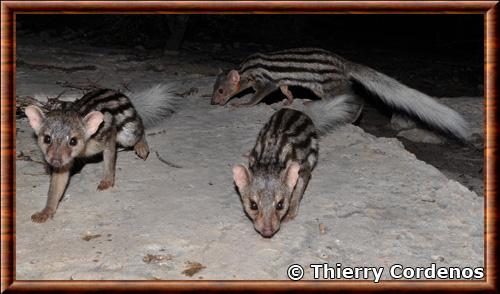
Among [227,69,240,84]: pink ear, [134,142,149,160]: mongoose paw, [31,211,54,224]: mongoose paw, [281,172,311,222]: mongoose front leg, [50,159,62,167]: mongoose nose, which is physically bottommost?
[31,211,54,224]: mongoose paw

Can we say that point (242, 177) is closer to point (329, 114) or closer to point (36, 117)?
point (36, 117)

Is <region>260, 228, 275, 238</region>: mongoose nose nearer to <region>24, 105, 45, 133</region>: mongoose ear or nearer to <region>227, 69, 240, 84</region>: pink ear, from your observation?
<region>24, 105, 45, 133</region>: mongoose ear

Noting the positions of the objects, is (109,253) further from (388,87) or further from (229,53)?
(229,53)

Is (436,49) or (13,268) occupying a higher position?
(436,49)

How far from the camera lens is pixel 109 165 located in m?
4.64

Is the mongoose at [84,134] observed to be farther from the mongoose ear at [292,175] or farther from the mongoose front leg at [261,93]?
the mongoose front leg at [261,93]

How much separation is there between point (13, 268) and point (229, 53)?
7.62 meters

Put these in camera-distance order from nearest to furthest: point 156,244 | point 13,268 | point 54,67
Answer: point 13,268, point 156,244, point 54,67

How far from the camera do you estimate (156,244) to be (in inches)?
153

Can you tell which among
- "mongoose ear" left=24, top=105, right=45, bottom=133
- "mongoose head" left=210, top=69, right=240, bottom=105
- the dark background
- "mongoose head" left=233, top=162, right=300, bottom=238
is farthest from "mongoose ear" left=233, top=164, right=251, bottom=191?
the dark background

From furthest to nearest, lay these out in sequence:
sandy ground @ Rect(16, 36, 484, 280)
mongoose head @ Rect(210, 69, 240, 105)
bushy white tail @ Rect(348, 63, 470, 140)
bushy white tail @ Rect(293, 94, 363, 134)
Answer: mongoose head @ Rect(210, 69, 240, 105) → bushy white tail @ Rect(293, 94, 363, 134) → bushy white tail @ Rect(348, 63, 470, 140) → sandy ground @ Rect(16, 36, 484, 280)

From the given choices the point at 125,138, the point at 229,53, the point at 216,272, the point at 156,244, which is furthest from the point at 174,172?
the point at 229,53

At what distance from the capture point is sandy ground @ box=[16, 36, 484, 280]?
372 centimetres

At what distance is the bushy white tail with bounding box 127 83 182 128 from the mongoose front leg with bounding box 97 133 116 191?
43.2 inches
